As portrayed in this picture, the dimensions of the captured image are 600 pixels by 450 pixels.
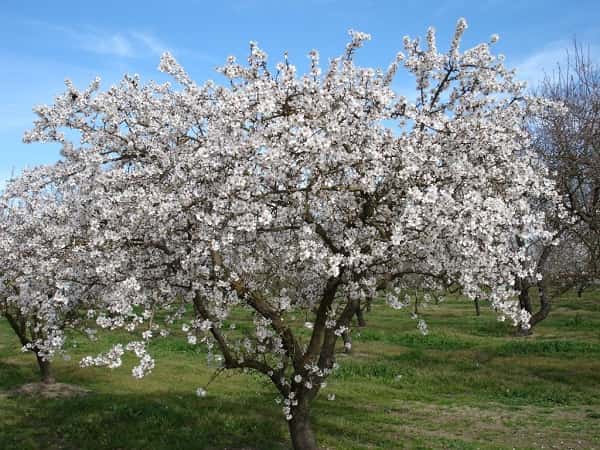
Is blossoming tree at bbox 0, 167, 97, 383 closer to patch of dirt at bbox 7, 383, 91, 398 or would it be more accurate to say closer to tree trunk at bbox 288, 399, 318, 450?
tree trunk at bbox 288, 399, 318, 450

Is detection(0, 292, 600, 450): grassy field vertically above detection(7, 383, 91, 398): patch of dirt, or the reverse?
detection(7, 383, 91, 398): patch of dirt

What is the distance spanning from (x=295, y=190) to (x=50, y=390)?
16687mm

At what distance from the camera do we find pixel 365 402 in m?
22.3

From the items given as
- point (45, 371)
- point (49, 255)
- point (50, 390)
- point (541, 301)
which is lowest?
Result: point (50, 390)

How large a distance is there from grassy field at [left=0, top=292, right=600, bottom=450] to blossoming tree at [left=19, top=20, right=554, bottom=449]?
389cm

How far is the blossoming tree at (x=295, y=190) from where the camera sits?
1096 cm

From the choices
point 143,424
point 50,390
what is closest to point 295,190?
point 143,424

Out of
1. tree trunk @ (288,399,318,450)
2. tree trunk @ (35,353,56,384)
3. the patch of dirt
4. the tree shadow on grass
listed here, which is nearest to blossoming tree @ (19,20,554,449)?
tree trunk @ (288,399,318,450)

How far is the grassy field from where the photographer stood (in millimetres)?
16908

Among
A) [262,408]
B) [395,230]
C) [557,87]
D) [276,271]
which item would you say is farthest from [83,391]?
[557,87]

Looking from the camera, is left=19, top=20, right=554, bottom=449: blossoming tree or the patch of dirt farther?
the patch of dirt

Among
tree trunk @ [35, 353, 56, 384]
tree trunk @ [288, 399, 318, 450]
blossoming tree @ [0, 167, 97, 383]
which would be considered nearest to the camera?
blossoming tree @ [0, 167, 97, 383]

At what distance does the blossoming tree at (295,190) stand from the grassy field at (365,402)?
3.89m

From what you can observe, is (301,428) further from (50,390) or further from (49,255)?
(50,390)
